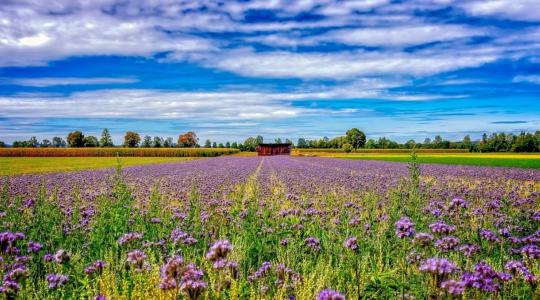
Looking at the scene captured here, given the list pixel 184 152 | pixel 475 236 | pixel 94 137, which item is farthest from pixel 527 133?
pixel 94 137

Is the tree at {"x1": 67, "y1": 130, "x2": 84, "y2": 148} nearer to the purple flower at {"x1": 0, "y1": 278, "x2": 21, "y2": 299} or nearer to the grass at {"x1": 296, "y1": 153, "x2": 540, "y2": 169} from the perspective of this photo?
the grass at {"x1": 296, "y1": 153, "x2": 540, "y2": 169}

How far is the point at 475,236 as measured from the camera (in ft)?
24.0

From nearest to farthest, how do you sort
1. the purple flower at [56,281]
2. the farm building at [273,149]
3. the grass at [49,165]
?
the purple flower at [56,281], the grass at [49,165], the farm building at [273,149]

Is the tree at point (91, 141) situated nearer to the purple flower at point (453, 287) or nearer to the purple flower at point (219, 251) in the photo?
the purple flower at point (219, 251)

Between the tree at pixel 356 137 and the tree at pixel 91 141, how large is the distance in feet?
348

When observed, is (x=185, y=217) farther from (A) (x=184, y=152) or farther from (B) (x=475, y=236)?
(A) (x=184, y=152)

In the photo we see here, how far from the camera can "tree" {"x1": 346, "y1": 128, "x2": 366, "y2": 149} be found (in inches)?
6201

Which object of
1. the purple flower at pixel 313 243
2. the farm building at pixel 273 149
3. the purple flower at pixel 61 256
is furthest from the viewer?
the farm building at pixel 273 149

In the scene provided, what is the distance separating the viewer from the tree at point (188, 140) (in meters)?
183

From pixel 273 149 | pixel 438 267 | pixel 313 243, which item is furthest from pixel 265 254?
pixel 273 149

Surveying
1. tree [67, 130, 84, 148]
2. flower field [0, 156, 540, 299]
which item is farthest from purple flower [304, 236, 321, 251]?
tree [67, 130, 84, 148]

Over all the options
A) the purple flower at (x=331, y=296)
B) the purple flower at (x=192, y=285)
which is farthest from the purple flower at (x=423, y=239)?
the purple flower at (x=192, y=285)

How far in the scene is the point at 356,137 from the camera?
517ft

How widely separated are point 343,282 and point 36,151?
103555 millimetres
